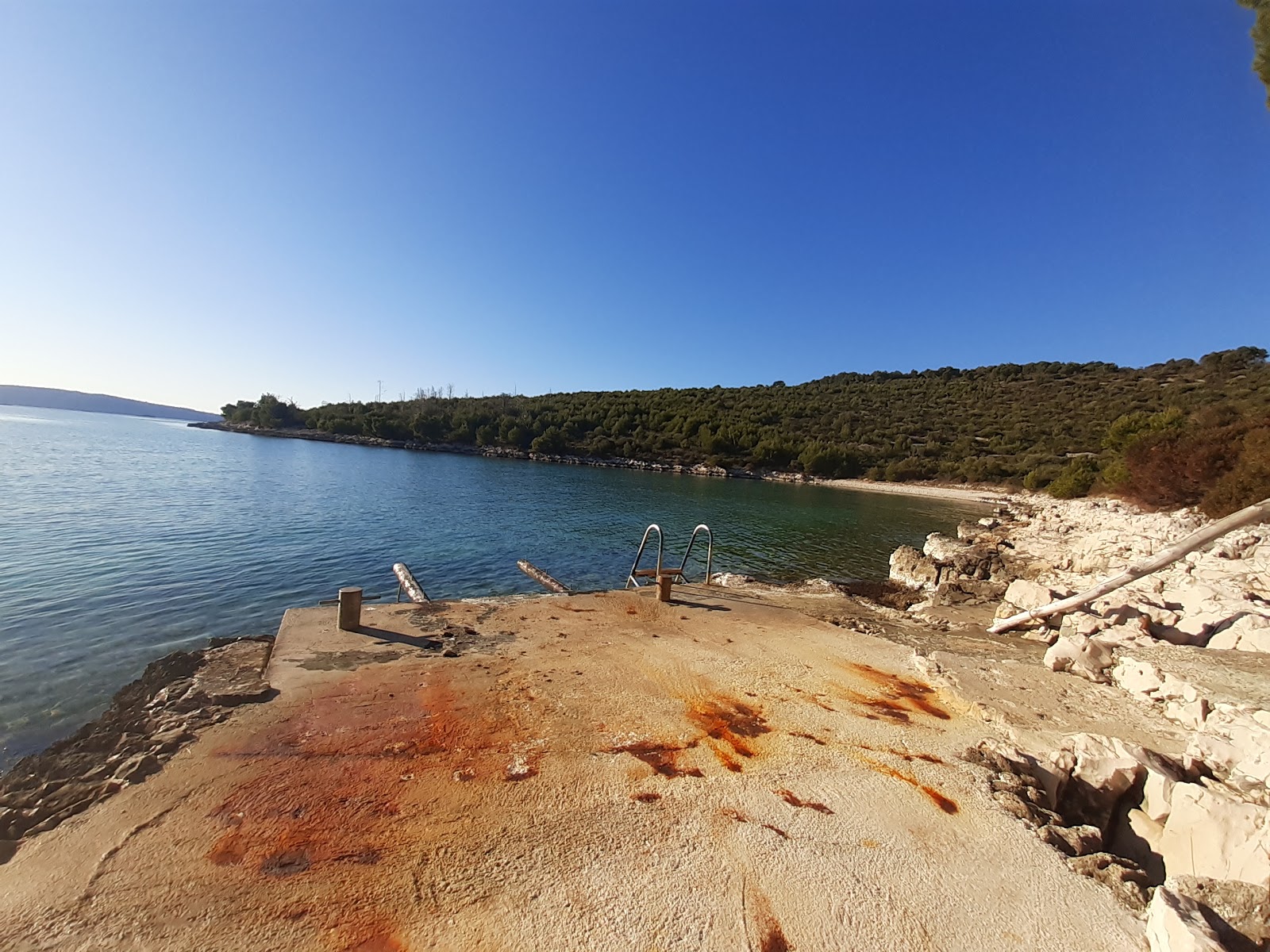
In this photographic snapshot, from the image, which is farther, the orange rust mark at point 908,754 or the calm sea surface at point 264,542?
the calm sea surface at point 264,542

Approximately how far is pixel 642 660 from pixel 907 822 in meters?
3.83

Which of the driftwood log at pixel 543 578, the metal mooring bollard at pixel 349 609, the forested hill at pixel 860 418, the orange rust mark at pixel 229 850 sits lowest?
the driftwood log at pixel 543 578

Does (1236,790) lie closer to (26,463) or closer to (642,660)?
(642,660)

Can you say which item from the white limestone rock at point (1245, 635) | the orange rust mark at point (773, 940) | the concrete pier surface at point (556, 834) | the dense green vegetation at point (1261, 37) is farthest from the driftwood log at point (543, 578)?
the dense green vegetation at point (1261, 37)

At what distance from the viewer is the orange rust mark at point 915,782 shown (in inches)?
178

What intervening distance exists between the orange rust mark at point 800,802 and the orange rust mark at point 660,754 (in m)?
0.73

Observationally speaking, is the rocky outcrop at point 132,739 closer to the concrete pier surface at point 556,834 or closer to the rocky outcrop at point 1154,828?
the concrete pier surface at point 556,834

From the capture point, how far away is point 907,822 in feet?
14.2

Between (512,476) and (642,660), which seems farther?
(512,476)

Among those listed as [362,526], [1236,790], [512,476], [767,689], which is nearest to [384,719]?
[767,689]

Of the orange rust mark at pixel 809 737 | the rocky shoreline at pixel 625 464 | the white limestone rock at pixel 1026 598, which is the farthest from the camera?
the rocky shoreline at pixel 625 464

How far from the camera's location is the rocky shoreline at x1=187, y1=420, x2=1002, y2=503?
55.1 meters

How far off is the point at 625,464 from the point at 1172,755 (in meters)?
68.0

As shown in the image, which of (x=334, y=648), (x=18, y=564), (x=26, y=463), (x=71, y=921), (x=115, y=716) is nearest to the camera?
(x=71, y=921)
